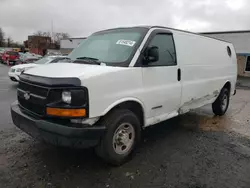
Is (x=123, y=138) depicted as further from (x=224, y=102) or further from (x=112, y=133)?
(x=224, y=102)

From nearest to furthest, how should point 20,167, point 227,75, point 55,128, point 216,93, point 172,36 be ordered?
1. point 55,128
2. point 20,167
3. point 172,36
4. point 216,93
5. point 227,75

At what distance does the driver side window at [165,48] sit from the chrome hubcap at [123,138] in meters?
1.18

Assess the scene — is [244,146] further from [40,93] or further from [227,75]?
[40,93]

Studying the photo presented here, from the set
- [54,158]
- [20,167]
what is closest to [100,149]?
[54,158]

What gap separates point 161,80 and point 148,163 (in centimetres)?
140

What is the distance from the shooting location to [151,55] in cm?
344

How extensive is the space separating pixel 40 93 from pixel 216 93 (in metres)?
4.71

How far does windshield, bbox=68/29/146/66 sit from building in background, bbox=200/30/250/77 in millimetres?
21902

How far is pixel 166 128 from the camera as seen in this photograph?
514 cm

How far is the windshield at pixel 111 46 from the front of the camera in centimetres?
344

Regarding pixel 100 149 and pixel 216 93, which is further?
pixel 216 93

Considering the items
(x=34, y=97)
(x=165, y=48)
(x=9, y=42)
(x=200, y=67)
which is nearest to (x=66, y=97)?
(x=34, y=97)

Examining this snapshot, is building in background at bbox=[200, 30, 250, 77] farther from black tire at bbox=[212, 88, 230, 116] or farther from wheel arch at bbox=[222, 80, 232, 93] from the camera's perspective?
black tire at bbox=[212, 88, 230, 116]

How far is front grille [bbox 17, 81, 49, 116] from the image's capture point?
2855 millimetres
